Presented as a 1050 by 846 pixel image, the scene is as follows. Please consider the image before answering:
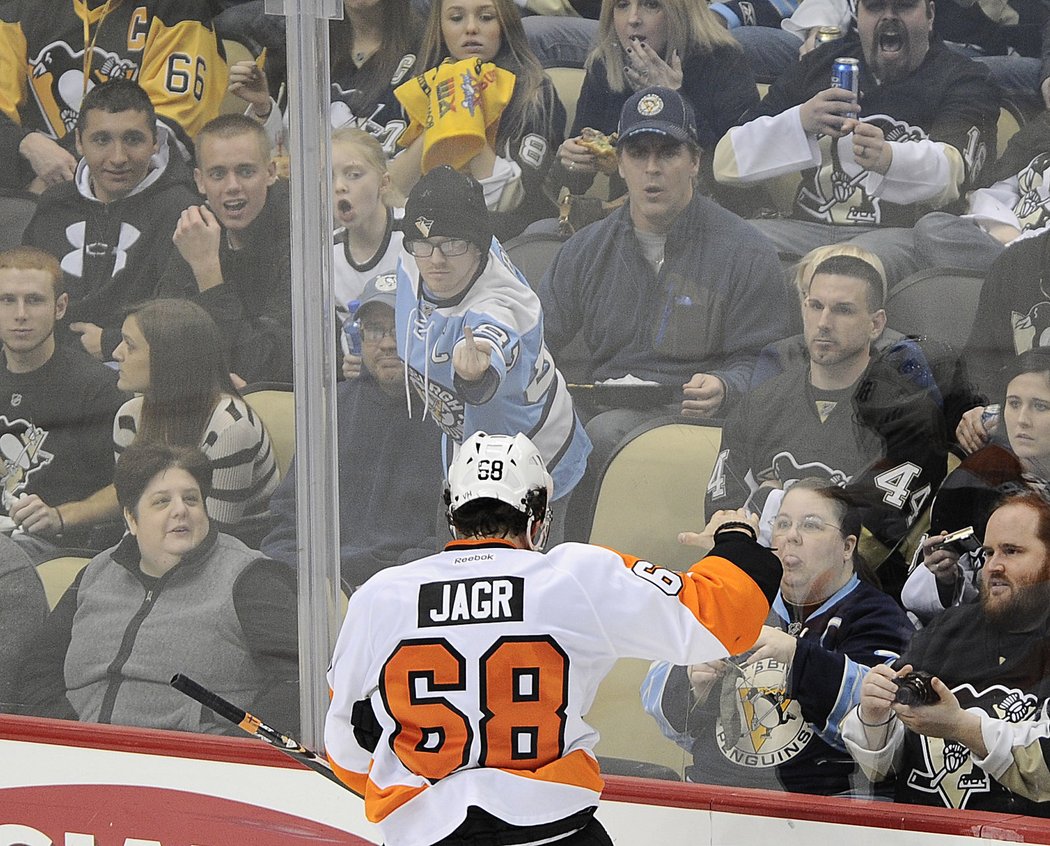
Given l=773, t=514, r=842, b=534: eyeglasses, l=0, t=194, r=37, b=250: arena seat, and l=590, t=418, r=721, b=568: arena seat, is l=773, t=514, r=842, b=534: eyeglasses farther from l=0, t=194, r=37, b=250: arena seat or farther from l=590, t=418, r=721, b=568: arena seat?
l=0, t=194, r=37, b=250: arena seat

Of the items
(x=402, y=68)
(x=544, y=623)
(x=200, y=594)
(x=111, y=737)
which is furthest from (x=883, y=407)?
(x=111, y=737)

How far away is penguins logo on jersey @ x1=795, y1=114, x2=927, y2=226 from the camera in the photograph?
249 cm

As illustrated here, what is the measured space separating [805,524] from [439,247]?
0.87 m

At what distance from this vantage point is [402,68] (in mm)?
2807

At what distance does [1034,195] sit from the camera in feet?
7.83

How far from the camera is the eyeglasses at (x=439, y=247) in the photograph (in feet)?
9.23

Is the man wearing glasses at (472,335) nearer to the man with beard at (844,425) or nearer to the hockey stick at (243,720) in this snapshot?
the man with beard at (844,425)

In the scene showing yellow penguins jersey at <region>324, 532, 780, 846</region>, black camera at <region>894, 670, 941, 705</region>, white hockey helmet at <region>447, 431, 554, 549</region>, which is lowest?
black camera at <region>894, 670, 941, 705</region>

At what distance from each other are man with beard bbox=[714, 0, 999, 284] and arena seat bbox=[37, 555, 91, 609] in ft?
5.35

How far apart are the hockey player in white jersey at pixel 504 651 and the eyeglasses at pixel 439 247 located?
797 mm

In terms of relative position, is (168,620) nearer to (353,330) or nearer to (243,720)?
(243,720)

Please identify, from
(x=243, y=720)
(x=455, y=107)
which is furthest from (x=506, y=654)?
(x=455, y=107)

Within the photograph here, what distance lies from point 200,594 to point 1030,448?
1682mm

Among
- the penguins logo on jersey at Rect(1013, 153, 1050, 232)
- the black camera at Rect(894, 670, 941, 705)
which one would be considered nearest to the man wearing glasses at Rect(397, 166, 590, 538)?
the black camera at Rect(894, 670, 941, 705)
